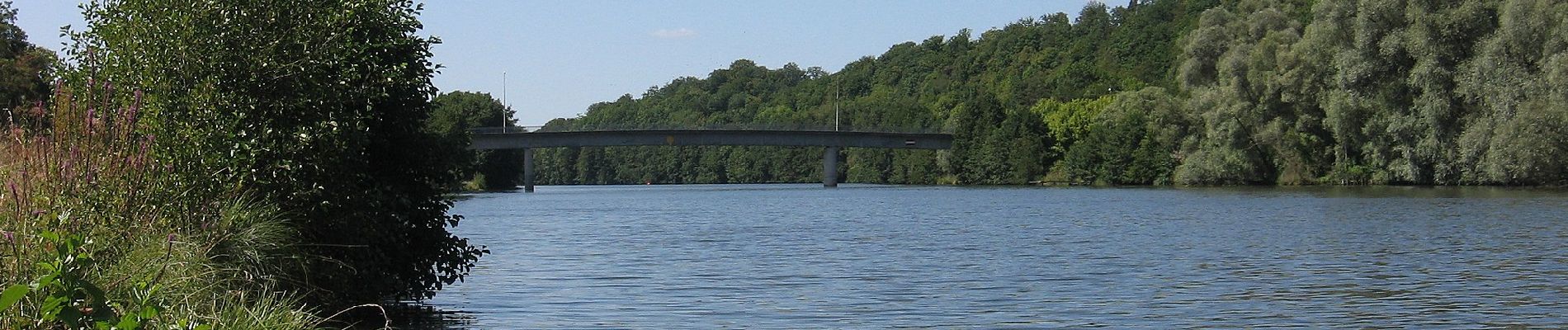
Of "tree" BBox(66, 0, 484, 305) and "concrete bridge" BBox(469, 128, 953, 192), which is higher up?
"concrete bridge" BBox(469, 128, 953, 192)

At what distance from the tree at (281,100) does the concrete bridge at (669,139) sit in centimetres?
9046

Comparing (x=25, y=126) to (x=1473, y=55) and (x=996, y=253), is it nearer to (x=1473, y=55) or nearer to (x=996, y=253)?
(x=996, y=253)

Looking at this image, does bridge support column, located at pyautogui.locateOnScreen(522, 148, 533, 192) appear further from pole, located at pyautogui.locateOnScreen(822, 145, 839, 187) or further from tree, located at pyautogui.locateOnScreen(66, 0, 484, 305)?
tree, located at pyautogui.locateOnScreen(66, 0, 484, 305)

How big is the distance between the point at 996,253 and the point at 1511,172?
41.3 metres

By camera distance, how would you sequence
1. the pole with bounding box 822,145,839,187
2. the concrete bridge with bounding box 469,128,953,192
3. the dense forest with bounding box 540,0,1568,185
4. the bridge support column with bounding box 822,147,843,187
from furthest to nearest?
the bridge support column with bounding box 822,147,843,187 → the pole with bounding box 822,145,839,187 → the concrete bridge with bounding box 469,128,953,192 → the dense forest with bounding box 540,0,1568,185

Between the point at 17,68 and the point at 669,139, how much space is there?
72845mm

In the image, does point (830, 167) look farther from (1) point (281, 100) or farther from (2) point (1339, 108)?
(1) point (281, 100)

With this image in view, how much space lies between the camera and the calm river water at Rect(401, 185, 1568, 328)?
63.6ft

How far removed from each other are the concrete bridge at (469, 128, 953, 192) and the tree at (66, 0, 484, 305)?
90.5 m

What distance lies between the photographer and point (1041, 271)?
86.3 feet

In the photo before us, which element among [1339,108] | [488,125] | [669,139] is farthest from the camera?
[488,125]

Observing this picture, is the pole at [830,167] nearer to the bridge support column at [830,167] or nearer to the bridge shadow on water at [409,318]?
the bridge support column at [830,167]

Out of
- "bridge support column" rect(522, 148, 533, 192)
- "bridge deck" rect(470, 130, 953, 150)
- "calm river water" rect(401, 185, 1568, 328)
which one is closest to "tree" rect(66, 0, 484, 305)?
"calm river water" rect(401, 185, 1568, 328)

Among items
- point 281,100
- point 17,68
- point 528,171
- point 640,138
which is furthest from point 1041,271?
point 528,171
